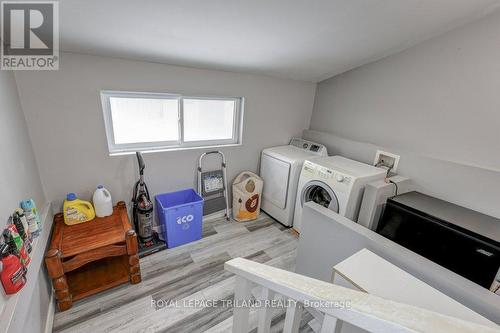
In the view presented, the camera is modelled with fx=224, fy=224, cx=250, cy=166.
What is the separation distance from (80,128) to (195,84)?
3.55ft

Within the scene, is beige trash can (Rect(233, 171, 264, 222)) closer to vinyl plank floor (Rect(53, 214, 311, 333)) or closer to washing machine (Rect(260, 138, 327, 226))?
washing machine (Rect(260, 138, 327, 226))

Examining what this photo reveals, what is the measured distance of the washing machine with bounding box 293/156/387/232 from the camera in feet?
6.35

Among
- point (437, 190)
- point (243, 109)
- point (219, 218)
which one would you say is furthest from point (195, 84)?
point (437, 190)

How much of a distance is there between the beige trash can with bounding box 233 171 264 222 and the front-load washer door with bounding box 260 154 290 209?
0.35 ft

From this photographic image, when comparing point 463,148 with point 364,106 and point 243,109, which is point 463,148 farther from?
point 243,109

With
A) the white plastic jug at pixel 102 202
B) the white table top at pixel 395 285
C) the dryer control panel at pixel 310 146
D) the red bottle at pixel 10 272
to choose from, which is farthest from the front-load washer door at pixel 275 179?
the red bottle at pixel 10 272

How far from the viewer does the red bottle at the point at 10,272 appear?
95 cm

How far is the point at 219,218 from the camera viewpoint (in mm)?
2807

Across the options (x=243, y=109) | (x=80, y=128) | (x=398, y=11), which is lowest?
(x=80, y=128)

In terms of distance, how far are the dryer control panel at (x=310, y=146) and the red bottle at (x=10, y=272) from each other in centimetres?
262

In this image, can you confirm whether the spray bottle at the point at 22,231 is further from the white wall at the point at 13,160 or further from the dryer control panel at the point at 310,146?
the dryer control panel at the point at 310,146

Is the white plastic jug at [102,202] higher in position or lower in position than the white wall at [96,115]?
lower

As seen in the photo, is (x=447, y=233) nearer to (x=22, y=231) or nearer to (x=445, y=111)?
(x=445, y=111)

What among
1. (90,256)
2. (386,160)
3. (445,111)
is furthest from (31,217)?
(445,111)
